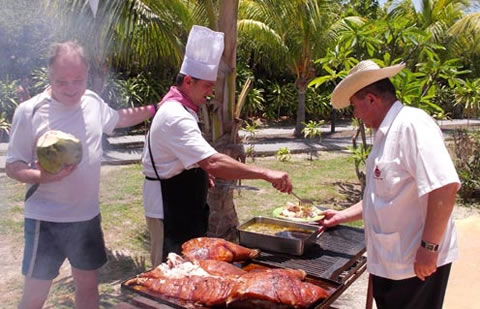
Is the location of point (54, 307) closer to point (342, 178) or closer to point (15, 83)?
point (15, 83)

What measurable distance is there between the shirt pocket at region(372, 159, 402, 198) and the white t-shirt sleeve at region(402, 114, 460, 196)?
0.06m

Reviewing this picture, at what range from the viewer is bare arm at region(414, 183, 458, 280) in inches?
78.5

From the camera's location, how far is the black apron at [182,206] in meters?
2.66

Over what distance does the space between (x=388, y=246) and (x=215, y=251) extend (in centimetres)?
88

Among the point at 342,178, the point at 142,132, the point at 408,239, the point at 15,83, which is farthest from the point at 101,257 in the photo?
the point at 142,132

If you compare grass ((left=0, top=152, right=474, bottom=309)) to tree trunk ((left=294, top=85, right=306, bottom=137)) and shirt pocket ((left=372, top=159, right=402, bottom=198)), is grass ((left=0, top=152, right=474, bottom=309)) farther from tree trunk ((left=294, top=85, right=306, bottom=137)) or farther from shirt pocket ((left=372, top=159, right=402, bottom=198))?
tree trunk ((left=294, top=85, right=306, bottom=137))

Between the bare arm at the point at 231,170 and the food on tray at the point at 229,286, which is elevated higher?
the bare arm at the point at 231,170

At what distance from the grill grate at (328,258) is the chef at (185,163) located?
40 centimetres

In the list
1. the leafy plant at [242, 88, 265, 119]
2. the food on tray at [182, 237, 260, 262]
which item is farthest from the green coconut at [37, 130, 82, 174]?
the leafy plant at [242, 88, 265, 119]

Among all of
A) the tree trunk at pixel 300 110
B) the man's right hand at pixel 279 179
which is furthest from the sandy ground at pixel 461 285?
the tree trunk at pixel 300 110

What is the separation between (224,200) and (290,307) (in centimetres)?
279

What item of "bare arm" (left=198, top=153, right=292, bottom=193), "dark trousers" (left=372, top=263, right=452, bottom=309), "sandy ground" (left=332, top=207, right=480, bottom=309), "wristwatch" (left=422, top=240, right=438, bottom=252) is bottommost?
"sandy ground" (left=332, top=207, right=480, bottom=309)

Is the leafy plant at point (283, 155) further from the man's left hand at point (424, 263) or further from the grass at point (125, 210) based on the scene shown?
the man's left hand at point (424, 263)

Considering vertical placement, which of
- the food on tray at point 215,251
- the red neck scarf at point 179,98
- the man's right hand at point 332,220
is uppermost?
the red neck scarf at point 179,98
